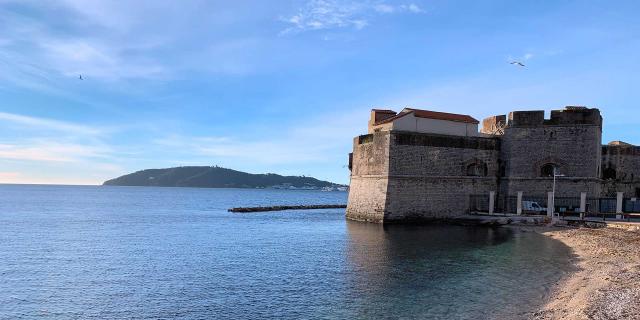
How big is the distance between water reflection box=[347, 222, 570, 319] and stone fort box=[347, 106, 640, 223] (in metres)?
7.01

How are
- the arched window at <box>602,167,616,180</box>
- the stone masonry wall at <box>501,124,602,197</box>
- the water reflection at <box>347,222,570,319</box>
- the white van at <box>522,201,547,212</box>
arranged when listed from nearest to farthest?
the water reflection at <box>347,222,570,319</box> → the stone masonry wall at <box>501,124,602,197</box> → the white van at <box>522,201,547,212</box> → the arched window at <box>602,167,616,180</box>

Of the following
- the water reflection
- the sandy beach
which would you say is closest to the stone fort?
the water reflection

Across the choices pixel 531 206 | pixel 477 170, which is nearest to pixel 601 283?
pixel 531 206

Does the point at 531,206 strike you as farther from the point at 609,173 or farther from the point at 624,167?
the point at 624,167

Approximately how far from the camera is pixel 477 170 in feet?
124

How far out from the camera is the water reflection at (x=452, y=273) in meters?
13.1

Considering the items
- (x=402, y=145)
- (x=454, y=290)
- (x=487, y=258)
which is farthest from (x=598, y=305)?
(x=402, y=145)

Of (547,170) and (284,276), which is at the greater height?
(547,170)

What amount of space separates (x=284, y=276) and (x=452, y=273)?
599 cm

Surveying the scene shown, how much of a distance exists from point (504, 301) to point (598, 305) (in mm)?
2336

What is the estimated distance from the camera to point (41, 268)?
19656mm

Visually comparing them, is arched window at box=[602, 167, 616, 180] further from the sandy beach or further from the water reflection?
the sandy beach

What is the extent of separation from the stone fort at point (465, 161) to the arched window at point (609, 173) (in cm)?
598

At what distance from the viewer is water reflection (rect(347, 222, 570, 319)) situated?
13117 millimetres
